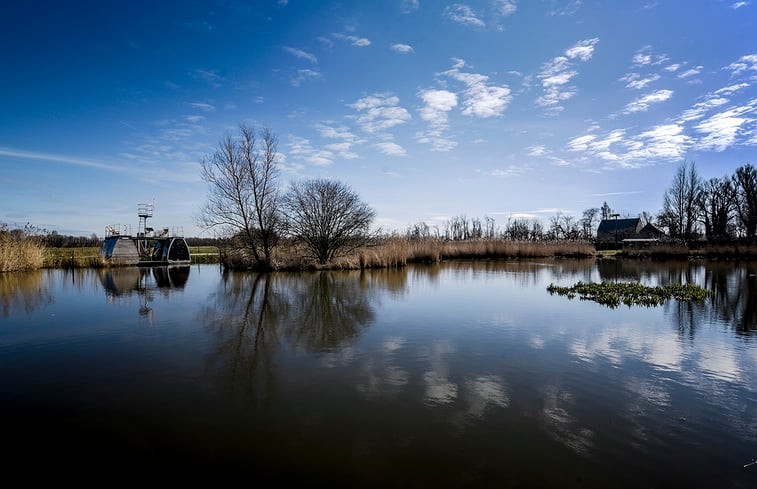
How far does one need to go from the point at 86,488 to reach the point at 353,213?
22.5 metres

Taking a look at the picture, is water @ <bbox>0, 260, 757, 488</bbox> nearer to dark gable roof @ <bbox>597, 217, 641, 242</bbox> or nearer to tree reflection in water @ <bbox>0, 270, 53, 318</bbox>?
tree reflection in water @ <bbox>0, 270, 53, 318</bbox>

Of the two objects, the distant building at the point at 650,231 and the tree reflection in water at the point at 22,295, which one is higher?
the distant building at the point at 650,231

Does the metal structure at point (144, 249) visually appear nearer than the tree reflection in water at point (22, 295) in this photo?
No

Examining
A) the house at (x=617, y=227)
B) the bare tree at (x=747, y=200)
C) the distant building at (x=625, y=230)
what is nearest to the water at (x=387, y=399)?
the bare tree at (x=747, y=200)

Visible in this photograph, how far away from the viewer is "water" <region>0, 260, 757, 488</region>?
3.31 m

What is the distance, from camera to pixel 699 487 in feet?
9.98

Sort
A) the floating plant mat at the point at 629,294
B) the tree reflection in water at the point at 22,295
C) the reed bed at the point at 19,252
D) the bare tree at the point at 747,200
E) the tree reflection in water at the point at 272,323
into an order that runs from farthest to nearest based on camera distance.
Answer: the bare tree at the point at 747,200
the reed bed at the point at 19,252
the floating plant mat at the point at 629,294
the tree reflection in water at the point at 22,295
the tree reflection in water at the point at 272,323

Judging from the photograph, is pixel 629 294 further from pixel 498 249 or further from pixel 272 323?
pixel 498 249

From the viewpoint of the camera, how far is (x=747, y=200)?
45.6 meters

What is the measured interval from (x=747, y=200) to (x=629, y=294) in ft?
157

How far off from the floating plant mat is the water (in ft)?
5.76

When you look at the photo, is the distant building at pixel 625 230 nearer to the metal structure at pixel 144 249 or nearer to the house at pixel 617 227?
the house at pixel 617 227

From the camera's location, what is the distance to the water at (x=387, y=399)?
3314mm

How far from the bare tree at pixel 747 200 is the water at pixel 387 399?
1830 inches
